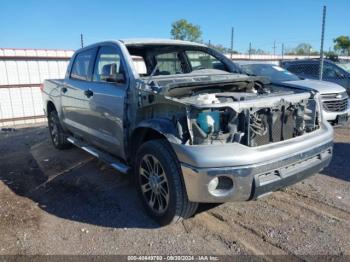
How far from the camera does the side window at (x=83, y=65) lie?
16.1ft

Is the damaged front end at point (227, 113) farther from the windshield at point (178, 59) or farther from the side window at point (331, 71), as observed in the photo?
the side window at point (331, 71)

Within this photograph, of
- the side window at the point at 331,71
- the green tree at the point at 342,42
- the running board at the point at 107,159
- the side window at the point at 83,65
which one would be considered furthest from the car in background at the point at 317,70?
the green tree at the point at 342,42

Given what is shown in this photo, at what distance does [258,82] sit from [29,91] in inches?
362

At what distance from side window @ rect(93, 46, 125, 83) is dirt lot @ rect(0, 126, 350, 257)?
149 centimetres

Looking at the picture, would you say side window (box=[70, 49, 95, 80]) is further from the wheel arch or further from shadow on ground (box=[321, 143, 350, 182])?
shadow on ground (box=[321, 143, 350, 182])

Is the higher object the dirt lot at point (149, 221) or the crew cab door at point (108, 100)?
the crew cab door at point (108, 100)

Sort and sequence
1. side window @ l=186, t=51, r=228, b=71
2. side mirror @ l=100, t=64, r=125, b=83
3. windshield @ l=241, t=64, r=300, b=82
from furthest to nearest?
windshield @ l=241, t=64, r=300, b=82, side window @ l=186, t=51, r=228, b=71, side mirror @ l=100, t=64, r=125, b=83

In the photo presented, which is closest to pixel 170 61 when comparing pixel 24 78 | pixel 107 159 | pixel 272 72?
pixel 107 159

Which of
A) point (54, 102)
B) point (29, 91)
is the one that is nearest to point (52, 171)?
point (54, 102)

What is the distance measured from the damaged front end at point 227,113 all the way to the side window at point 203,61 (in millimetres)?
1282

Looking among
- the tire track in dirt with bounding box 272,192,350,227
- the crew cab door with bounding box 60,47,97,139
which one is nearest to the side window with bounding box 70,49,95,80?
the crew cab door with bounding box 60,47,97,139

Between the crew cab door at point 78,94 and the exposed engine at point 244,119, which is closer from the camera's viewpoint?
the exposed engine at point 244,119

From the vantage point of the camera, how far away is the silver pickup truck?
113 inches

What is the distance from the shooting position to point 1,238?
11.0 feet
